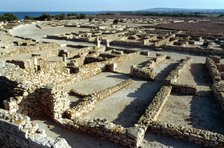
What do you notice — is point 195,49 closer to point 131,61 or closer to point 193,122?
point 131,61

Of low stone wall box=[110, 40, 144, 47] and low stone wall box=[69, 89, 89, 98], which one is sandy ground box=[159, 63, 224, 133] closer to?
low stone wall box=[69, 89, 89, 98]

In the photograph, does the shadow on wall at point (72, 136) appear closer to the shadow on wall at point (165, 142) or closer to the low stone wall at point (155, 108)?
the shadow on wall at point (165, 142)

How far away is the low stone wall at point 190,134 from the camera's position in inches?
393

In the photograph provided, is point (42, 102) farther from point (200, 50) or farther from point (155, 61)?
point (200, 50)

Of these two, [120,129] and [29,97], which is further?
[29,97]

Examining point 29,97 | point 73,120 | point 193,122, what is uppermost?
point 29,97

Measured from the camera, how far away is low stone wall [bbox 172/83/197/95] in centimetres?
1642

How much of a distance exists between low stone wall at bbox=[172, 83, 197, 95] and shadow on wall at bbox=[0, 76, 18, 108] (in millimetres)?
9756

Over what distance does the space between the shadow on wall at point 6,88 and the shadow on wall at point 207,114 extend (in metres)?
7.75

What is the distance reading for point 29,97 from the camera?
10.3 meters

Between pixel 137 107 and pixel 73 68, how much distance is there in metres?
6.44

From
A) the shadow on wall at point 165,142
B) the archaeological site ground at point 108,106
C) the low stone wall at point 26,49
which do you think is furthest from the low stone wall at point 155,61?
the low stone wall at point 26,49

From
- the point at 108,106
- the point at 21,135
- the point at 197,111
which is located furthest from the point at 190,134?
the point at 21,135

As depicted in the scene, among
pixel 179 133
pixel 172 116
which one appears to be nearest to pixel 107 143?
pixel 179 133
